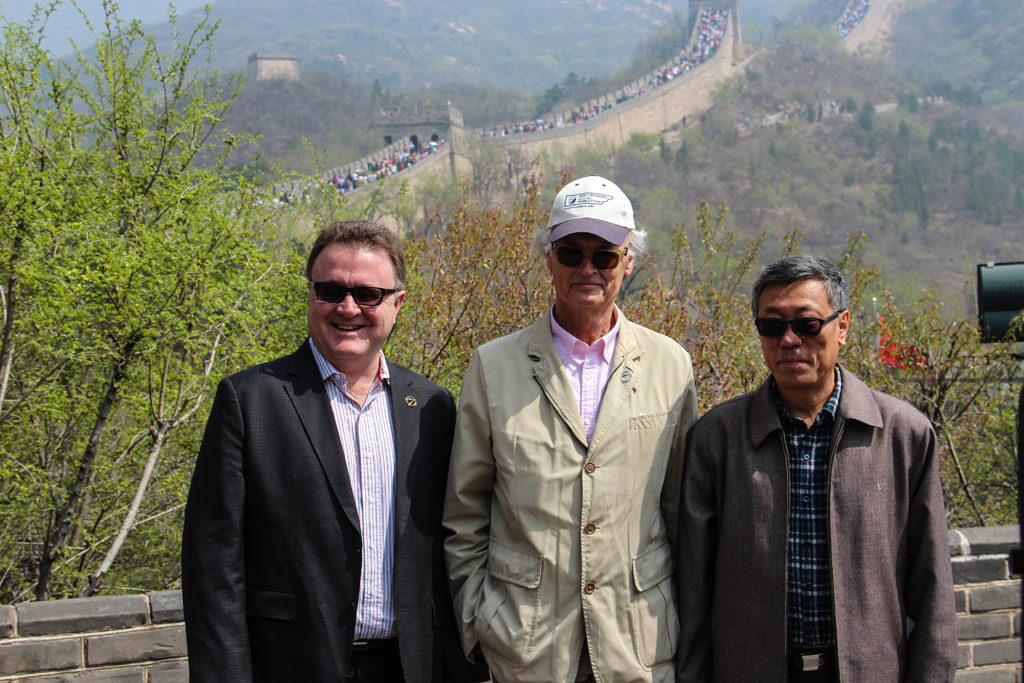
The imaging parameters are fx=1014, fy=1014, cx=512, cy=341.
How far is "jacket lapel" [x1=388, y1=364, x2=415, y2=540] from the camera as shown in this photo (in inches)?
96.7

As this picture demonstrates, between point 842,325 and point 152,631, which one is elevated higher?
point 842,325

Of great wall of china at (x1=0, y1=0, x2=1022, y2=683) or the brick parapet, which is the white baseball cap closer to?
great wall of china at (x1=0, y1=0, x2=1022, y2=683)

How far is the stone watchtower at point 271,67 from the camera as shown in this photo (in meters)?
82.4

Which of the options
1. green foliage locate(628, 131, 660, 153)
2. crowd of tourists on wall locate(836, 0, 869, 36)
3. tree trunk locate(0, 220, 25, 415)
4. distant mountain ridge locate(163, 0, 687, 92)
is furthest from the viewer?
distant mountain ridge locate(163, 0, 687, 92)

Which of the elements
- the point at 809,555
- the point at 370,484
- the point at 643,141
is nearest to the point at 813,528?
the point at 809,555

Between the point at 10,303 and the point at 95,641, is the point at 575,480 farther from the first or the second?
the point at 10,303

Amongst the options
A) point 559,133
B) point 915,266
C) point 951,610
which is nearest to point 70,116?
point 951,610

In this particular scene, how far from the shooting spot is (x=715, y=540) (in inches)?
97.4

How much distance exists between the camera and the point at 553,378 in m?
2.53

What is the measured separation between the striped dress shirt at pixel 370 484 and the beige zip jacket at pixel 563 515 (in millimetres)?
167

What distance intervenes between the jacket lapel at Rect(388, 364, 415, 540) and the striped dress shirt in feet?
0.05

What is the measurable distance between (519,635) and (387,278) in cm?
92

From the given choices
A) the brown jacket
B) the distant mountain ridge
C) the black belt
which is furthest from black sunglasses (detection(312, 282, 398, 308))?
the distant mountain ridge

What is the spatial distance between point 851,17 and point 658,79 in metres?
50.2
